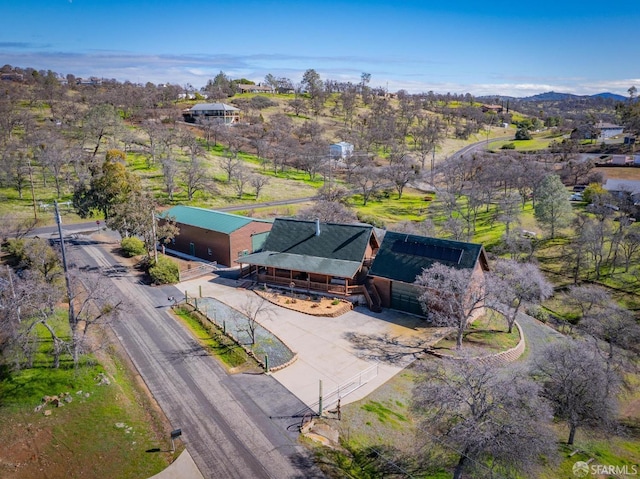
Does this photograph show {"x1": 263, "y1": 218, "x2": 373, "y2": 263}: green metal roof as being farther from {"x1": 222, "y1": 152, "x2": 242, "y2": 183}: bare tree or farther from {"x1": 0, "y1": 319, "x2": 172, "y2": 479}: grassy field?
{"x1": 222, "y1": 152, "x2": 242, "y2": 183}: bare tree

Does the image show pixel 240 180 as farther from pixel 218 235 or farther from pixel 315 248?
pixel 315 248

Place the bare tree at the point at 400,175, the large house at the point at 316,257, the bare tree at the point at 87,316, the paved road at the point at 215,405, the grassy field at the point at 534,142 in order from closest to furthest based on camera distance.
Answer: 1. the paved road at the point at 215,405
2. the bare tree at the point at 87,316
3. the large house at the point at 316,257
4. the bare tree at the point at 400,175
5. the grassy field at the point at 534,142

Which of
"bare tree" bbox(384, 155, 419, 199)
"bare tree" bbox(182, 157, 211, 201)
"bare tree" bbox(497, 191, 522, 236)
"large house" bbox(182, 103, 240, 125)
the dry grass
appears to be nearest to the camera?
"bare tree" bbox(497, 191, 522, 236)

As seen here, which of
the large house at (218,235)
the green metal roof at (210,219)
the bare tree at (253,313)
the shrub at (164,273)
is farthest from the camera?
the green metal roof at (210,219)

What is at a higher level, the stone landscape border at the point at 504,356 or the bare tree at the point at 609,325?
the bare tree at the point at 609,325

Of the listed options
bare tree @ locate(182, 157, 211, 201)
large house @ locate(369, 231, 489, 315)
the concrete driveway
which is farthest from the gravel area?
bare tree @ locate(182, 157, 211, 201)

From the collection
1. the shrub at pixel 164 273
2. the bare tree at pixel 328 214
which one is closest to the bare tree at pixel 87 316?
the shrub at pixel 164 273

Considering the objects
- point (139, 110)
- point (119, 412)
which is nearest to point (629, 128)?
point (139, 110)

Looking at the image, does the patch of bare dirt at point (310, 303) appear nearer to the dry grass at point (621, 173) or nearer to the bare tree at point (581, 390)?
the bare tree at point (581, 390)
